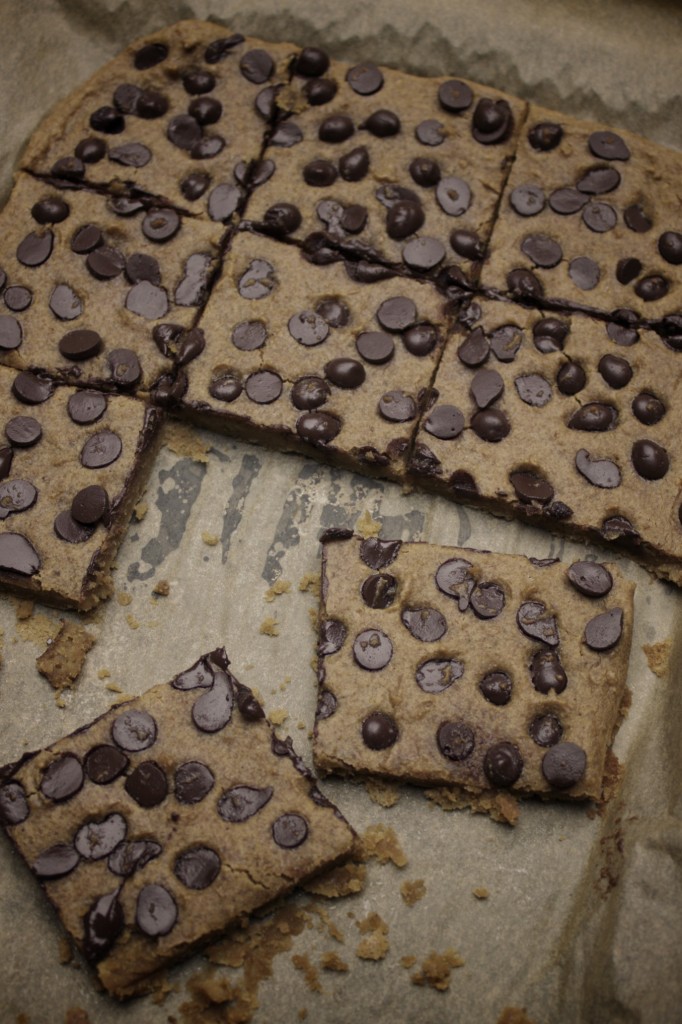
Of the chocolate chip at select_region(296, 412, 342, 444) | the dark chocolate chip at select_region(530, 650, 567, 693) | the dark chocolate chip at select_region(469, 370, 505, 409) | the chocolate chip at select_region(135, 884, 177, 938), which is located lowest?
the chocolate chip at select_region(135, 884, 177, 938)

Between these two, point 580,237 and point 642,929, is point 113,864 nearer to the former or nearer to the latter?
point 642,929

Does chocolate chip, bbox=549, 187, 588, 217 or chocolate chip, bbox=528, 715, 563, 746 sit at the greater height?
chocolate chip, bbox=549, 187, 588, 217

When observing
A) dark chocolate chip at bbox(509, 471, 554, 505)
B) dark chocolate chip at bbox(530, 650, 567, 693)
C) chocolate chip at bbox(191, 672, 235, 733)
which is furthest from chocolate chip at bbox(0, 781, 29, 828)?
dark chocolate chip at bbox(509, 471, 554, 505)

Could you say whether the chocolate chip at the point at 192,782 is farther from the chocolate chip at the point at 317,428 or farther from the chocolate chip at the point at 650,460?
the chocolate chip at the point at 650,460

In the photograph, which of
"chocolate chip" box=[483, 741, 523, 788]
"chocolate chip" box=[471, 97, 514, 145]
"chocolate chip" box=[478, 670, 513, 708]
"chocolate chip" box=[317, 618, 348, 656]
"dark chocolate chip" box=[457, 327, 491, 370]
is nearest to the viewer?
"chocolate chip" box=[483, 741, 523, 788]

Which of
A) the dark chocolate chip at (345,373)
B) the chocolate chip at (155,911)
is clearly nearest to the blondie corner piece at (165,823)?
the chocolate chip at (155,911)

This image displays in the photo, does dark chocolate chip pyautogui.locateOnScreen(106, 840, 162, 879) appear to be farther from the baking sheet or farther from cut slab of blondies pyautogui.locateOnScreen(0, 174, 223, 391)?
cut slab of blondies pyautogui.locateOnScreen(0, 174, 223, 391)

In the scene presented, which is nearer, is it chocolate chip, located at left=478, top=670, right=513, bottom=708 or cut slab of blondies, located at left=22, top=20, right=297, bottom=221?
chocolate chip, located at left=478, top=670, right=513, bottom=708
